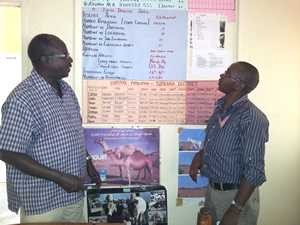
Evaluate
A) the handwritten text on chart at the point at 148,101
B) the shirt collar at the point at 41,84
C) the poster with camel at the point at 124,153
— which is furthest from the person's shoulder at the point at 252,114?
the shirt collar at the point at 41,84

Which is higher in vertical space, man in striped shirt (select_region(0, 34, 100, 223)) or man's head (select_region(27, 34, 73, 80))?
man's head (select_region(27, 34, 73, 80))

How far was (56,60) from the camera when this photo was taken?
202cm

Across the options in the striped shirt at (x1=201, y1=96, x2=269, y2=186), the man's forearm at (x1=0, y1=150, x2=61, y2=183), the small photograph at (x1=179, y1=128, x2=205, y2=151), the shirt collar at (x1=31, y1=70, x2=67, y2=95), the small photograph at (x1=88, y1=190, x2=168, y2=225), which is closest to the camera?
the man's forearm at (x1=0, y1=150, x2=61, y2=183)

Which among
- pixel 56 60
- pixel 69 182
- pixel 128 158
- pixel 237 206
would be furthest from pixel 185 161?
pixel 56 60

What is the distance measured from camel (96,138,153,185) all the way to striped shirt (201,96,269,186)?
1.89 feet

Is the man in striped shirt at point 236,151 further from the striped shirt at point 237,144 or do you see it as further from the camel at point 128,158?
the camel at point 128,158

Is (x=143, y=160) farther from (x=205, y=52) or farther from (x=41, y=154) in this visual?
(x=41, y=154)

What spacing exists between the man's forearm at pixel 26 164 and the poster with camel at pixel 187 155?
121 centimetres

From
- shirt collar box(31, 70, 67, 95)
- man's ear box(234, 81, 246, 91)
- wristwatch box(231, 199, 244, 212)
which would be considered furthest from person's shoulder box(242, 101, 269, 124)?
shirt collar box(31, 70, 67, 95)

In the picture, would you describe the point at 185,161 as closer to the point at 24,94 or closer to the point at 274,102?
Result: the point at 274,102

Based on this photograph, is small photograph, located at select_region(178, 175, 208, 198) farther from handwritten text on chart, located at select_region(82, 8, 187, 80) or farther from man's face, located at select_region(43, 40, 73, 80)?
man's face, located at select_region(43, 40, 73, 80)

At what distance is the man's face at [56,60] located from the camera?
6.60 feet

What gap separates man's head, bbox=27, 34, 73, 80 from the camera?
2010mm

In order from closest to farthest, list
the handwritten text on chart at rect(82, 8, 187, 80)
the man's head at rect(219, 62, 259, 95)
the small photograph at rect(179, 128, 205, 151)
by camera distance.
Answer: the man's head at rect(219, 62, 259, 95) < the handwritten text on chart at rect(82, 8, 187, 80) < the small photograph at rect(179, 128, 205, 151)
